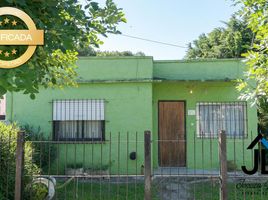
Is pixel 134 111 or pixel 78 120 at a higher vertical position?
pixel 134 111

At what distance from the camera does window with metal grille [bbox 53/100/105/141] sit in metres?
13.6

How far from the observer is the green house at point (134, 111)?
13.4 meters

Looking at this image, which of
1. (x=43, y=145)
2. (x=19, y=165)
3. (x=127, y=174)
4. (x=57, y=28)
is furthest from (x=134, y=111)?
(x=57, y=28)

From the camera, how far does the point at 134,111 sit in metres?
13.5

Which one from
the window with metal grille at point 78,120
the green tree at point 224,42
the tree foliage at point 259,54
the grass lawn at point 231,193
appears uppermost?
the green tree at point 224,42

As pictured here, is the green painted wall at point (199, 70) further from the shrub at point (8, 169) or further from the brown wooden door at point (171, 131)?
the shrub at point (8, 169)

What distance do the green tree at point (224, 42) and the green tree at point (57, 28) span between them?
69.0 ft

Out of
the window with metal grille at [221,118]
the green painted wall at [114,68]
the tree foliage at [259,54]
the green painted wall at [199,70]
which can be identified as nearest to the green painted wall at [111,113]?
the green painted wall at [114,68]

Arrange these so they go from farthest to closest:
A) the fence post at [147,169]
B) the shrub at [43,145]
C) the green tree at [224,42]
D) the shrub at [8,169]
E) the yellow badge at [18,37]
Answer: the green tree at [224,42], the shrub at [43,145], the shrub at [8,169], the fence post at [147,169], the yellow badge at [18,37]

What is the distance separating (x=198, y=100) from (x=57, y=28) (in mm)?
10067

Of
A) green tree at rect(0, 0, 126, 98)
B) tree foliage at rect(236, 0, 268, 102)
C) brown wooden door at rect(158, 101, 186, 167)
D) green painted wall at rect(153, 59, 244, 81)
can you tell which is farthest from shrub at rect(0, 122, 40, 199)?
green painted wall at rect(153, 59, 244, 81)

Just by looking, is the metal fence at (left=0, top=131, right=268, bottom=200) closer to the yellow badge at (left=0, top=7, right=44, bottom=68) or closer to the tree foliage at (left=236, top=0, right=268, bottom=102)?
the tree foliage at (left=236, top=0, right=268, bottom=102)

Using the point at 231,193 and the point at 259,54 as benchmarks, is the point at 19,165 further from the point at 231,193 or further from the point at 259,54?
the point at 231,193

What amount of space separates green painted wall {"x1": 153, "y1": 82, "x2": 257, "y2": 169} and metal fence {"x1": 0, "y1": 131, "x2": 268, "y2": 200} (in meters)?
0.04
